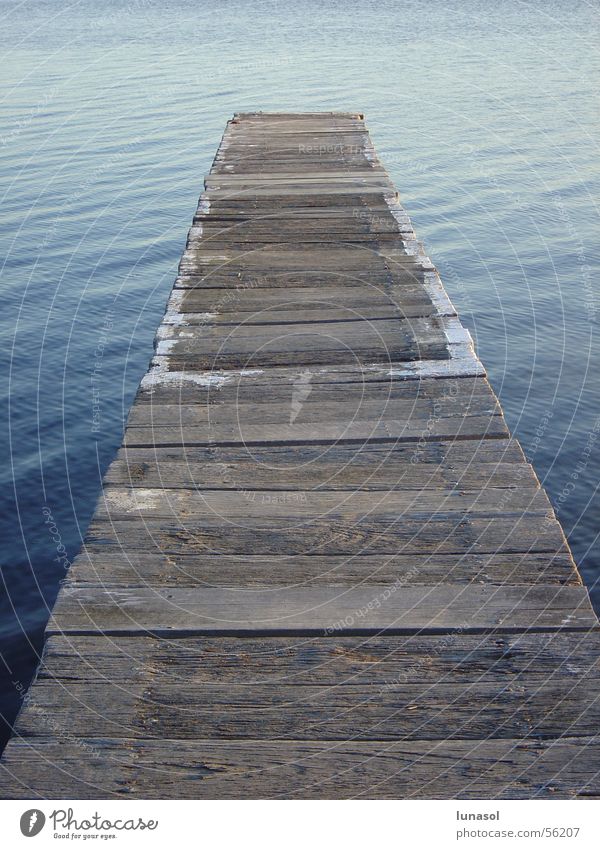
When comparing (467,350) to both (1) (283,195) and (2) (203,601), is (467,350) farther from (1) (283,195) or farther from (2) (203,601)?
(1) (283,195)

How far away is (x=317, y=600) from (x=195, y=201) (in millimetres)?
15563

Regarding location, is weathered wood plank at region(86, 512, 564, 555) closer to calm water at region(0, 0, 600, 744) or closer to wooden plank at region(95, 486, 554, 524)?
wooden plank at region(95, 486, 554, 524)

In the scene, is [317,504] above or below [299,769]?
above

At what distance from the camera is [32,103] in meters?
25.7

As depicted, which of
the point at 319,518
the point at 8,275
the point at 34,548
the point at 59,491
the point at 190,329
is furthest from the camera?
the point at 8,275

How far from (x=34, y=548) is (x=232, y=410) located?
4235 mm

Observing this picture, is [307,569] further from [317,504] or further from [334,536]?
[317,504]

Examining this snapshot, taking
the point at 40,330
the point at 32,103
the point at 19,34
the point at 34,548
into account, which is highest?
the point at 19,34

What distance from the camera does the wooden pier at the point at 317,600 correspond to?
10.7 ft

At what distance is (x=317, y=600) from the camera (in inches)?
161

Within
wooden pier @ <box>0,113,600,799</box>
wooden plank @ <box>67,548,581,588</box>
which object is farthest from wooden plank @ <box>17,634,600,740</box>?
wooden plank @ <box>67,548,581,588</box>

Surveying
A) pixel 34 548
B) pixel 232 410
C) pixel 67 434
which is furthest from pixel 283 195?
pixel 232 410

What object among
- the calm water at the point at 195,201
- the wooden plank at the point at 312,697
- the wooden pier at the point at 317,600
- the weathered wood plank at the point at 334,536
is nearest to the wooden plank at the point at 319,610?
the wooden pier at the point at 317,600

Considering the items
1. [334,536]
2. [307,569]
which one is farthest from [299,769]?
[334,536]
